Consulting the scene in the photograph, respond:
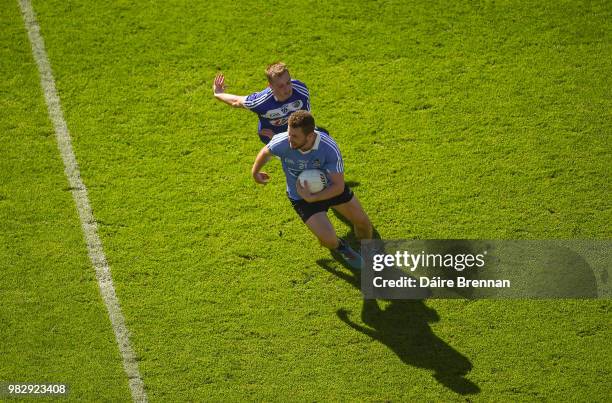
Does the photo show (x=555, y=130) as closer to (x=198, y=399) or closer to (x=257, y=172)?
(x=257, y=172)

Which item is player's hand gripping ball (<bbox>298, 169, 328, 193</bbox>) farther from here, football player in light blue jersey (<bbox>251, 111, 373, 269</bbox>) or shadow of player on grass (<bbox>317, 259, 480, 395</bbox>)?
shadow of player on grass (<bbox>317, 259, 480, 395</bbox>)

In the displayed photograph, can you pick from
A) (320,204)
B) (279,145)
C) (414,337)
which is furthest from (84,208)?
(414,337)

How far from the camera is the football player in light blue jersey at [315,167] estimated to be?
695 cm

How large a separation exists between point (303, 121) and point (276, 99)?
4.34 feet

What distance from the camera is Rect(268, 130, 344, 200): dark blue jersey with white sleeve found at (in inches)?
283

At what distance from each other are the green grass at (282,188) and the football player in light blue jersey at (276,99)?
1.08 metres

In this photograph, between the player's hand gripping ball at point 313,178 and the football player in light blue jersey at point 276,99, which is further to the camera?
the football player in light blue jersey at point 276,99

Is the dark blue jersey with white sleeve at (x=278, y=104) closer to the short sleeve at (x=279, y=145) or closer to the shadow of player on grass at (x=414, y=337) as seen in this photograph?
the short sleeve at (x=279, y=145)

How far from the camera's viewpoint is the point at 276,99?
8008mm

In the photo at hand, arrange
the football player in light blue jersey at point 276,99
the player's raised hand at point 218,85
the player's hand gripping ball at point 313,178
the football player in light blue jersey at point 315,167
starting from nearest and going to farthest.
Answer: the football player in light blue jersey at point 315,167, the player's hand gripping ball at point 313,178, the football player in light blue jersey at point 276,99, the player's raised hand at point 218,85

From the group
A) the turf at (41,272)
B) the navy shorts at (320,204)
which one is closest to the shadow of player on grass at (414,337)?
the navy shorts at (320,204)

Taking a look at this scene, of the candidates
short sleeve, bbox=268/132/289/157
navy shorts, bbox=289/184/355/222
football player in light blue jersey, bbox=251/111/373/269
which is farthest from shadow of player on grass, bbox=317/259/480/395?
short sleeve, bbox=268/132/289/157

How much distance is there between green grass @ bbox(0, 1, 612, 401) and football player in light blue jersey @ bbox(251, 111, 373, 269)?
2.23 ft

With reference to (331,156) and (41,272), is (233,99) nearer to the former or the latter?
(331,156)
